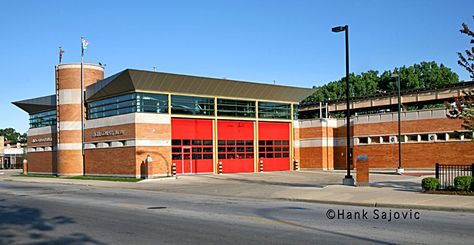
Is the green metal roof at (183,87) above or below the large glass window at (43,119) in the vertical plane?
above

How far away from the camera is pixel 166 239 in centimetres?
1077

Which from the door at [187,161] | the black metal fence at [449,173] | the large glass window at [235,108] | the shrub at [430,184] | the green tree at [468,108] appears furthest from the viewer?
the large glass window at [235,108]

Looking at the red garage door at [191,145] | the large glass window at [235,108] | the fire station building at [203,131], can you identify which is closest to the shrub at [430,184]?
the fire station building at [203,131]

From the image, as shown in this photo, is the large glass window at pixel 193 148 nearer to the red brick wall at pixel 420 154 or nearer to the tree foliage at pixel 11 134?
the red brick wall at pixel 420 154

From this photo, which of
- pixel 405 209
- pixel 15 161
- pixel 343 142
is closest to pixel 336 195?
pixel 405 209

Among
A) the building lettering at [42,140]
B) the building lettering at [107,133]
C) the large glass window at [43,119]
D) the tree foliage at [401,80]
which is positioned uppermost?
the tree foliage at [401,80]

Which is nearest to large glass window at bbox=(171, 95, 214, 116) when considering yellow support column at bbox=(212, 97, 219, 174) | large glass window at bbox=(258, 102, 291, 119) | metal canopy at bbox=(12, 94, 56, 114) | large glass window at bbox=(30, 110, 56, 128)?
yellow support column at bbox=(212, 97, 219, 174)

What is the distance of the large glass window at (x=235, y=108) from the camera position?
43.8 meters

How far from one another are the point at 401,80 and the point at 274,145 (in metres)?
48.8

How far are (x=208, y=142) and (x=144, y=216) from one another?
89.9 feet

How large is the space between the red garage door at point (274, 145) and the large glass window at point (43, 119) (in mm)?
21361

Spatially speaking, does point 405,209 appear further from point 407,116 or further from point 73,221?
point 407,116

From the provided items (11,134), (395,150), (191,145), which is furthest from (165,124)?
(11,134)

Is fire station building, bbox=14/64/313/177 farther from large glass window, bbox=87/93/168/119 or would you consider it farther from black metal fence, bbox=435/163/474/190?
black metal fence, bbox=435/163/474/190
